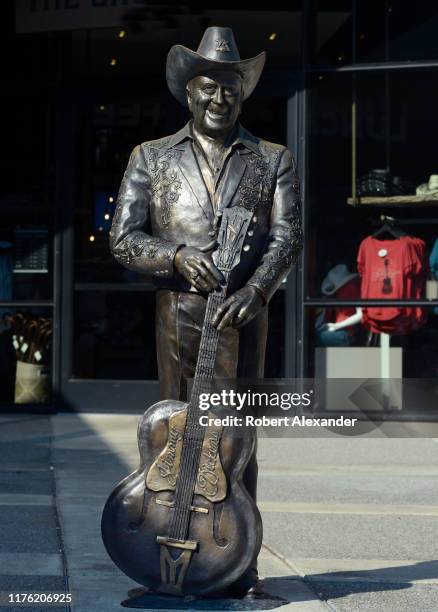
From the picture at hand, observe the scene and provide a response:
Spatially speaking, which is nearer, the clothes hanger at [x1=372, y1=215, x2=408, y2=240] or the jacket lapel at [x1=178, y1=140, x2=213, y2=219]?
the jacket lapel at [x1=178, y1=140, x2=213, y2=219]

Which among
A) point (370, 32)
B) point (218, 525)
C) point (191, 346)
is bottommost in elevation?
point (218, 525)

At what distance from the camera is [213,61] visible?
18.3ft

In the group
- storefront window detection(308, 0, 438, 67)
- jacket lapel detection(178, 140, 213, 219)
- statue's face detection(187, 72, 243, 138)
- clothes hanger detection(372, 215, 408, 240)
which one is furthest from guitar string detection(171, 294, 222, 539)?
storefront window detection(308, 0, 438, 67)

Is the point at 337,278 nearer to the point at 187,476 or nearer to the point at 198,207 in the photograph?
the point at 198,207

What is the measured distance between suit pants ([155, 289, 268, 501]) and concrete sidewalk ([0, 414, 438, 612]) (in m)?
0.82

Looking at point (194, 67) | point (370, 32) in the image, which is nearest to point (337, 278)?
point (370, 32)

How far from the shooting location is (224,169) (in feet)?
18.7

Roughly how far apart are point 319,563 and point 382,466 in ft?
11.0

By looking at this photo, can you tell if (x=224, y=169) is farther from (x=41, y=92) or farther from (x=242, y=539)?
(x=41, y=92)

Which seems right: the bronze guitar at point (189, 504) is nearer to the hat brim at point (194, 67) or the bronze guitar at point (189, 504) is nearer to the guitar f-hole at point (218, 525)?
the guitar f-hole at point (218, 525)

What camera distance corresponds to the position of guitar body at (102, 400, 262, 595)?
5.32m

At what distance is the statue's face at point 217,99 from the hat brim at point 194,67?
4 centimetres

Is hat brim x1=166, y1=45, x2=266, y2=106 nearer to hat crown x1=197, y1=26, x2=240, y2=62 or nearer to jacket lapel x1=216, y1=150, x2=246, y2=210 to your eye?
hat crown x1=197, y1=26, x2=240, y2=62

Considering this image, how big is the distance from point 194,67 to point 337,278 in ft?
21.6
